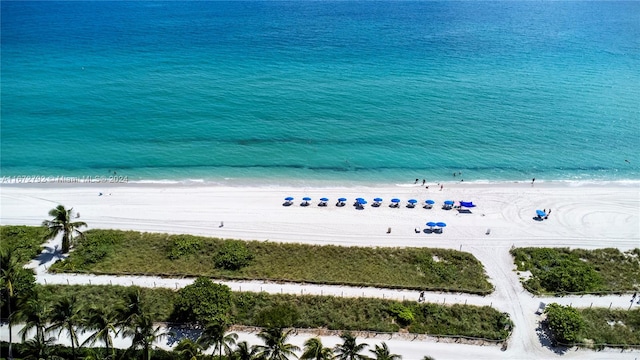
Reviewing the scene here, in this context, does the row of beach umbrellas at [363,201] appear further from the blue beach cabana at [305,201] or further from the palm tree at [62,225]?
the palm tree at [62,225]

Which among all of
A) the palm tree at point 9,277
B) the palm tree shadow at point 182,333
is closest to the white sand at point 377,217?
the palm tree shadow at point 182,333

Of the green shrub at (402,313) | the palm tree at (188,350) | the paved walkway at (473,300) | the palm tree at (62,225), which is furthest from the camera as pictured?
the palm tree at (62,225)

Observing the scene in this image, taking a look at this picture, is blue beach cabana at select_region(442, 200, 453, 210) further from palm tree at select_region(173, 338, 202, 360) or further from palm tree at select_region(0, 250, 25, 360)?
palm tree at select_region(0, 250, 25, 360)

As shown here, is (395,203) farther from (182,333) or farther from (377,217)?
(182,333)

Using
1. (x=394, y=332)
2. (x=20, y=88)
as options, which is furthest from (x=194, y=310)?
(x=20, y=88)

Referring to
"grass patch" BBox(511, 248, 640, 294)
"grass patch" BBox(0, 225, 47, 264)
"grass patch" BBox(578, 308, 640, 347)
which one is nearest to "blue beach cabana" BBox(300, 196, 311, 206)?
"grass patch" BBox(511, 248, 640, 294)

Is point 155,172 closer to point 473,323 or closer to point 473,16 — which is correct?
point 473,323
